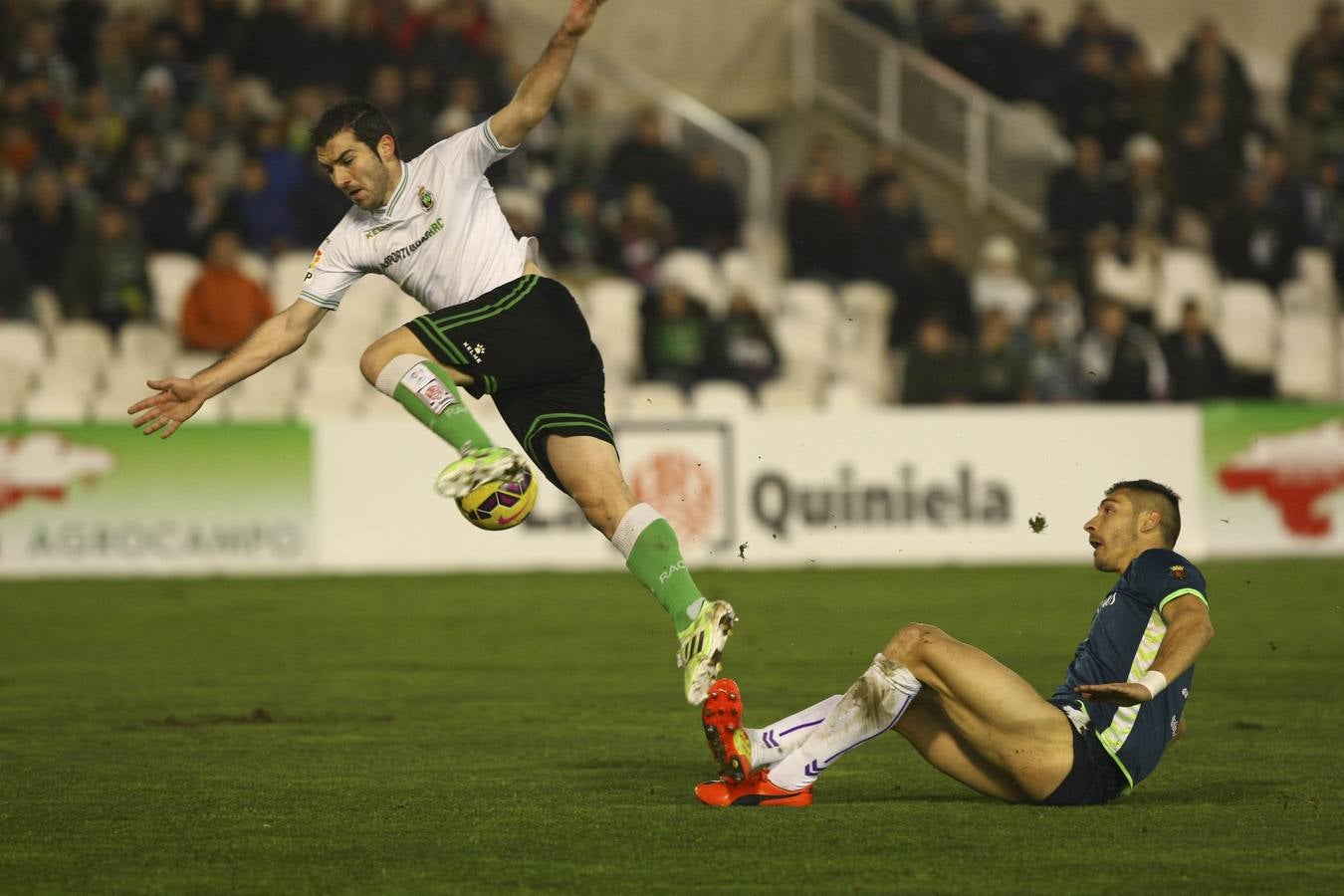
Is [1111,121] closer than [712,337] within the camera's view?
No

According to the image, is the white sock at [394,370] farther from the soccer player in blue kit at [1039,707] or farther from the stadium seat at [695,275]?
the stadium seat at [695,275]

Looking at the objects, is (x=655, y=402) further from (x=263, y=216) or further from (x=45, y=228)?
(x=45, y=228)

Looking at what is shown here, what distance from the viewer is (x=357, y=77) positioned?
64.4 feet

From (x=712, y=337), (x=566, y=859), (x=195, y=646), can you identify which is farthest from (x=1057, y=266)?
(x=566, y=859)

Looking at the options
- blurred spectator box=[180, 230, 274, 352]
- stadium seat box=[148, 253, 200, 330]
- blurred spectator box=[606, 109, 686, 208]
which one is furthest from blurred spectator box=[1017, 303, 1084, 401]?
stadium seat box=[148, 253, 200, 330]

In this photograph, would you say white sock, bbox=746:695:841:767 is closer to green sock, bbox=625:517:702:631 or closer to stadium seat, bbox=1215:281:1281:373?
green sock, bbox=625:517:702:631

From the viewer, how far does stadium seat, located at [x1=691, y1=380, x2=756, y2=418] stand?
18.0 metres

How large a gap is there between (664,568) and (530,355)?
3.05 ft

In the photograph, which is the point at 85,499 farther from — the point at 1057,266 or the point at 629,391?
the point at 1057,266

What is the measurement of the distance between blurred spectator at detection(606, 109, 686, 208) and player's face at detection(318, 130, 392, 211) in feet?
39.3

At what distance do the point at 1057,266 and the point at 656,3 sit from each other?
5419 millimetres

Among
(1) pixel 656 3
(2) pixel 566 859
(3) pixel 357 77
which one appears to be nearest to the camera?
(2) pixel 566 859

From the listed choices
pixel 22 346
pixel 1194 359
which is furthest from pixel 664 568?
pixel 1194 359

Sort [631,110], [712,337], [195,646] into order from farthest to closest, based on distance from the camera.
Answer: [631,110] < [712,337] < [195,646]
